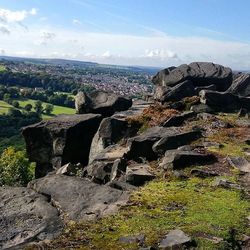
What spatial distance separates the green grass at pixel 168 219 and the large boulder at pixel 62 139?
1600 centimetres

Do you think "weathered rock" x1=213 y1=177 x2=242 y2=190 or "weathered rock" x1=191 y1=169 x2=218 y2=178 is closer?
"weathered rock" x1=213 y1=177 x2=242 y2=190

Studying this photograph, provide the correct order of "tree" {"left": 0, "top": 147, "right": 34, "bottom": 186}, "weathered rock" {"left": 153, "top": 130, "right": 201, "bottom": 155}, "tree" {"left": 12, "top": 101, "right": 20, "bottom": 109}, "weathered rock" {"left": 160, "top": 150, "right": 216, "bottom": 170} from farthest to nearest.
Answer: "tree" {"left": 12, "top": 101, "right": 20, "bottom": 109}
"tree" {"left": 0, "top": 147, "right": 34, "bottom": 186}
"weathered rock" {"left": 153, "top": 130, "right": 201, "bottom": 155}
"weathered rock" {"left": 160, "top": 150, "right": 216, "bottom": 170}

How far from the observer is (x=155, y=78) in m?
49.1

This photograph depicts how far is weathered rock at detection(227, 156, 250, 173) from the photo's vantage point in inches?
894

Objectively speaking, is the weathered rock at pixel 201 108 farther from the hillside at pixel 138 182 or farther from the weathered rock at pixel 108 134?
the weathered rock at pixel 108 134

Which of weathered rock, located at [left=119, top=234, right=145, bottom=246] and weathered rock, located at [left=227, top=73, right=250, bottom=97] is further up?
weathered rock, located at [left=227, top=73, right=250, bottom=97]

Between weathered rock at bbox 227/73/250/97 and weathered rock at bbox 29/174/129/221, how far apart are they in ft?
92.7

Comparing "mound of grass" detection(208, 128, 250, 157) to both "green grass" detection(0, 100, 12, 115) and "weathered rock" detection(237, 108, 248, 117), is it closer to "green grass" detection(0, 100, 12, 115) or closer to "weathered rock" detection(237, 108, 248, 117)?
"weathered rock" detection(237, 108, 248, 117)

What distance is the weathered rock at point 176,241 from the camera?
13.7 metres

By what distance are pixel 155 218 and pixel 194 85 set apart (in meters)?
32.1

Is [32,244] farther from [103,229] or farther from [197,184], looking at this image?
[197,184]

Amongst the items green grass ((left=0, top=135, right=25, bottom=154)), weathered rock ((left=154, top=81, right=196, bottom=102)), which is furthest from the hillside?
green grass ((left=0, top=135, right=25, bottom=154))

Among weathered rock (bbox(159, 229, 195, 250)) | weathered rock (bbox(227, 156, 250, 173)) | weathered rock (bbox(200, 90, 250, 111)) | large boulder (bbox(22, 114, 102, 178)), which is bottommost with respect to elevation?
large boulder (bbox(22, 114, 102, 178))

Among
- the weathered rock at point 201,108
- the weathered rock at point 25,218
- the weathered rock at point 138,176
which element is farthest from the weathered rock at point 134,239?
the weathered rock at point 201,108
